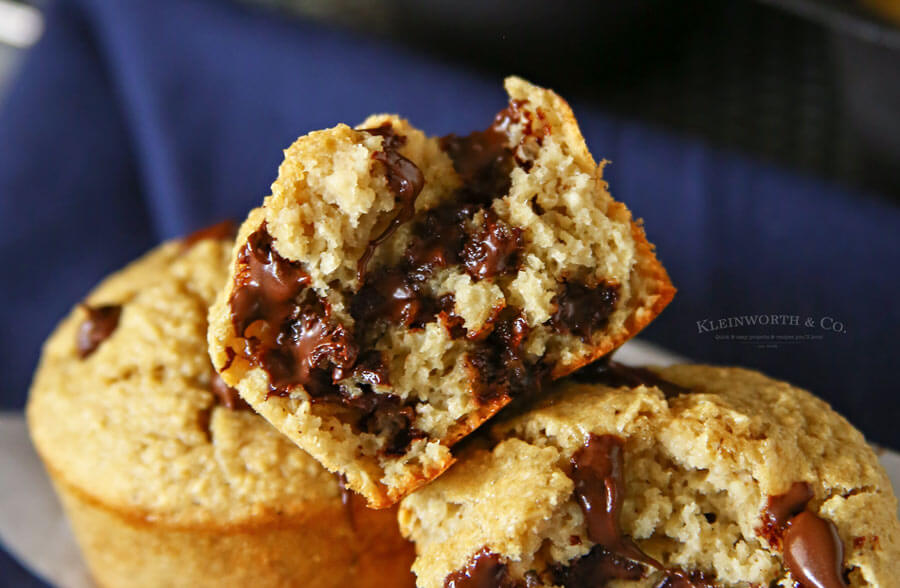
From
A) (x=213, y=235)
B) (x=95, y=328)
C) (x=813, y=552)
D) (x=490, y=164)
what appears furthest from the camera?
(x=213, y=235)

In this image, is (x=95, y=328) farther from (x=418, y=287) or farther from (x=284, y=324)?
(x=418, y=287)

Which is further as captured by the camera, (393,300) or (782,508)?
(393,300)

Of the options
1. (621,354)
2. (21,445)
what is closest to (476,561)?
(621,354)

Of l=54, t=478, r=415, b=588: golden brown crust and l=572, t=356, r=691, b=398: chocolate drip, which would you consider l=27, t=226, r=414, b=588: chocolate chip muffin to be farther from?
l=572, t=356, r=691, b=398: chocolate drip

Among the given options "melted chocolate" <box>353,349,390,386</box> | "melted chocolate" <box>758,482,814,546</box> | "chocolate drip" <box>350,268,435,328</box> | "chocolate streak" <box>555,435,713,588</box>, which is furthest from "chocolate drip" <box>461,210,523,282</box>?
"melted chocolate" <box>758,482,814,546</box>

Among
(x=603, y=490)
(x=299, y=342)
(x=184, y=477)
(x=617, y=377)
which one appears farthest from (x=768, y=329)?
(x=184, y=477)

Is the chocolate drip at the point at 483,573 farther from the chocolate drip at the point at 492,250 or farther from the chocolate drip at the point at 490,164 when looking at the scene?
the chocolate drip at the point at 490,164

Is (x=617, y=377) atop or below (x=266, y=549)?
atop
